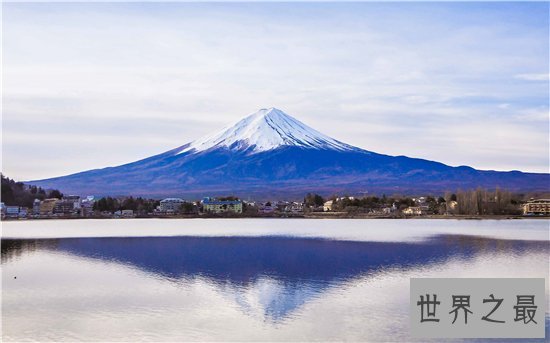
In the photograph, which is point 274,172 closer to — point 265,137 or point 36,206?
point 265,137

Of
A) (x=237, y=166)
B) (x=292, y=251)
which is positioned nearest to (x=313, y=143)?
(x=237, y=166)

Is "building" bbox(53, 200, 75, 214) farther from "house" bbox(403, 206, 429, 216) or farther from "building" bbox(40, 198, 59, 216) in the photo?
"house" bbox(403, 206, 429, 216)

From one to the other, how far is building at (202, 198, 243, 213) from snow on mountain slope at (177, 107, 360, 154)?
4908 cm

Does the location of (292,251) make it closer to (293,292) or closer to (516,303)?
(293,292)

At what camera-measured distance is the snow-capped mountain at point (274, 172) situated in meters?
79.8

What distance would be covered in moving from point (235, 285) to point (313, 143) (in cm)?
8866

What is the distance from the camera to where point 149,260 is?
43.4 feet

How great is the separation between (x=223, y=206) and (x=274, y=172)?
45.8 m

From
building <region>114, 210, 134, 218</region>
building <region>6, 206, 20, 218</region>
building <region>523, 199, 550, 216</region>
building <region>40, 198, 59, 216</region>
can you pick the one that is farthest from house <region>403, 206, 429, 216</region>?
building <region>6, 206, 20, 218</region>

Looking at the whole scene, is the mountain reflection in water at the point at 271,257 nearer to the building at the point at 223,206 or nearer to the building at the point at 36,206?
the building at the point at 223,206

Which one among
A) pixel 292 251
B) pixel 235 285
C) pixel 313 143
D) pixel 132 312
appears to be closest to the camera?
pixel 132 312

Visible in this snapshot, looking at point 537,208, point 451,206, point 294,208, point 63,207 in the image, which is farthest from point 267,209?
point 537,208

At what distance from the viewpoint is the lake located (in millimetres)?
6961

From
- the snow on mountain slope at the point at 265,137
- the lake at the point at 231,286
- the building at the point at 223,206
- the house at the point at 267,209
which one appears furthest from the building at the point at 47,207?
the snow on mountain slope at the point at 265,137
